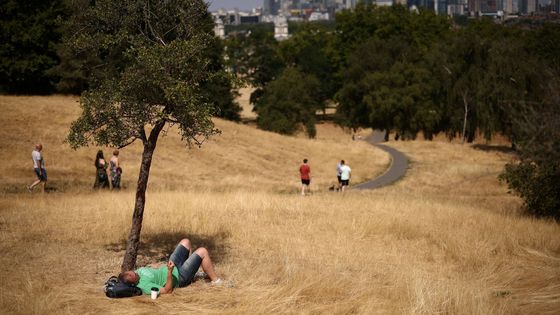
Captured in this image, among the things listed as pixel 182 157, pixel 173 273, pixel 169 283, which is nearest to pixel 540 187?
pixel 173 273

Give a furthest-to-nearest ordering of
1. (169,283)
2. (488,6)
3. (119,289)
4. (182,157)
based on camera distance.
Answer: (488,6)
(182,157)
(169,283)
(119,289)

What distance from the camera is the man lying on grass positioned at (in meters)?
9.95

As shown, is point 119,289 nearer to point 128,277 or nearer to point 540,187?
point 128,277

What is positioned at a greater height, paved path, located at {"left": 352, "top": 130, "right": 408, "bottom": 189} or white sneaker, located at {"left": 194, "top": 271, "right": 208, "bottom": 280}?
white sneaker, located at {"left": 194, "top": 271, "right": 208, "bottom": 280}

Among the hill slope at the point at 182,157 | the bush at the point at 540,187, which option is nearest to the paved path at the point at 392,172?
the hill slope at the point at 182,157

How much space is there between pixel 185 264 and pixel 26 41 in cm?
3737

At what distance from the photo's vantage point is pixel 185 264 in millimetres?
10664

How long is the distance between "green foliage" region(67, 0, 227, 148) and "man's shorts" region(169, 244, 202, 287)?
2.39 metres

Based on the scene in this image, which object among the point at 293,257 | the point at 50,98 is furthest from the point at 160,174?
the point at 293,257

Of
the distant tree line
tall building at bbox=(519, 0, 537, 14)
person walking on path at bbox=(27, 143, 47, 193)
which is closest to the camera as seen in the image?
person walking on path at bbox=(27, 143, 47, 193)

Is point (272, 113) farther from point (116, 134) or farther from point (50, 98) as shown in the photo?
point (116, 134)

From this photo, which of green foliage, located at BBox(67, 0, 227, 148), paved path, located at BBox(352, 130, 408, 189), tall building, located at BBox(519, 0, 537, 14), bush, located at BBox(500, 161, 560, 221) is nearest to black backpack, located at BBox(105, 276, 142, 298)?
green foliage, located at BBox(67, 0, 227, 148)

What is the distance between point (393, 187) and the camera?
35.1 metres

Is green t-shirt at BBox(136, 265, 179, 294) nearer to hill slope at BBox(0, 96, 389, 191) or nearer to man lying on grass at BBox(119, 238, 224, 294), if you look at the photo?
man lying on grass at BBox(119, 238, 224, 294)
